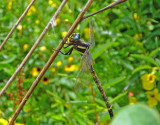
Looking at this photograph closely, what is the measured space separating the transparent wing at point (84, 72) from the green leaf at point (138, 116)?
0.55m

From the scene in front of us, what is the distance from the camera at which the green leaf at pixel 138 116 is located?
12cm

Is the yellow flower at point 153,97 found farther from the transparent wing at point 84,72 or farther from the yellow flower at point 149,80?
the transparent wing at point 84,72

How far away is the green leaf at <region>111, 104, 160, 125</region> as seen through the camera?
12cm

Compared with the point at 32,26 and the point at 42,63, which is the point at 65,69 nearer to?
the point at 42,63

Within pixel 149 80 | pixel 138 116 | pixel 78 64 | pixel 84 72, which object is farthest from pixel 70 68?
pixel 138 116

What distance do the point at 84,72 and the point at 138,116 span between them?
0.59m

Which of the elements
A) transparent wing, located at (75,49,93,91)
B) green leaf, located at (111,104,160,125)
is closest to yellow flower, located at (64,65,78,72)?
transparent wing, located at (75,49,93,91)

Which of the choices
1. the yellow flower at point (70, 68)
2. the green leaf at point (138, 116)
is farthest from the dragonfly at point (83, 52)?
the yellow flower at point (70, 68)

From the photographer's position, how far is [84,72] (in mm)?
717

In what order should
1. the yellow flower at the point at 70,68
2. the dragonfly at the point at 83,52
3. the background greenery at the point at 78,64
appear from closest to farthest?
the dragonfly at the point at 83,52 < the background greenery at the point at 78,64 < the yellow flower at the point at 70,68

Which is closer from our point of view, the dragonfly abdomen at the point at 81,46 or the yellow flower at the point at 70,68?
the dragonfly abdomen at the point at 81,46

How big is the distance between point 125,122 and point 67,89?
147 centimetres

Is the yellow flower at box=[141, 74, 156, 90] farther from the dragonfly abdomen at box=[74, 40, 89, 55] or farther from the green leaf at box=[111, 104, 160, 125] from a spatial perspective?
the green leaf at box=[111, 104, 160, 125]

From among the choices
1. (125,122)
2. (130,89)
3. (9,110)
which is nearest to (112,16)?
(130,89)
